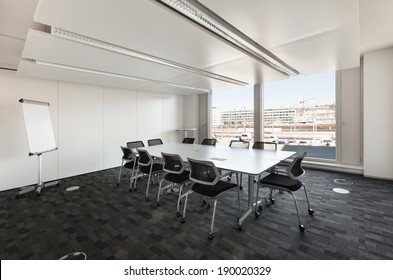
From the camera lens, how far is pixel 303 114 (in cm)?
540

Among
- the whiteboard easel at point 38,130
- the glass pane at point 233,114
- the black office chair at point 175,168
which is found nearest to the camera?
the black office chair at point 175,168

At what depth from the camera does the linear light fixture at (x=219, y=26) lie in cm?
178

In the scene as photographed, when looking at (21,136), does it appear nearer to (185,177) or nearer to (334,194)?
(185,177)

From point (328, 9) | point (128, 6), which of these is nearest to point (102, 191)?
point (128, 6)

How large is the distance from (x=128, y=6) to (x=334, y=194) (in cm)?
428

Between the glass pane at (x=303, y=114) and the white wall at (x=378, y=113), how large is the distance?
76 cm

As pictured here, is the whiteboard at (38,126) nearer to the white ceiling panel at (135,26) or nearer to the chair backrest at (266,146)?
the white ceiling panel at (135,26)

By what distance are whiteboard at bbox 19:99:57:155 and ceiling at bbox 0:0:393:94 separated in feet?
2.28

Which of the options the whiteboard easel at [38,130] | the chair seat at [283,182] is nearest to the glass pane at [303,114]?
the chair seat at [283,182]

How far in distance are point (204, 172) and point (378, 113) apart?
438 centimetres

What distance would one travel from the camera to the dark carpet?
6.29 ft

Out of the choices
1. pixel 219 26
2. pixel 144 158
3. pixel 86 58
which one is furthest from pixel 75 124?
pixel 219 26

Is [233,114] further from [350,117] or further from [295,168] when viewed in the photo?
[295,168]

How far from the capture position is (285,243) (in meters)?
2.03
